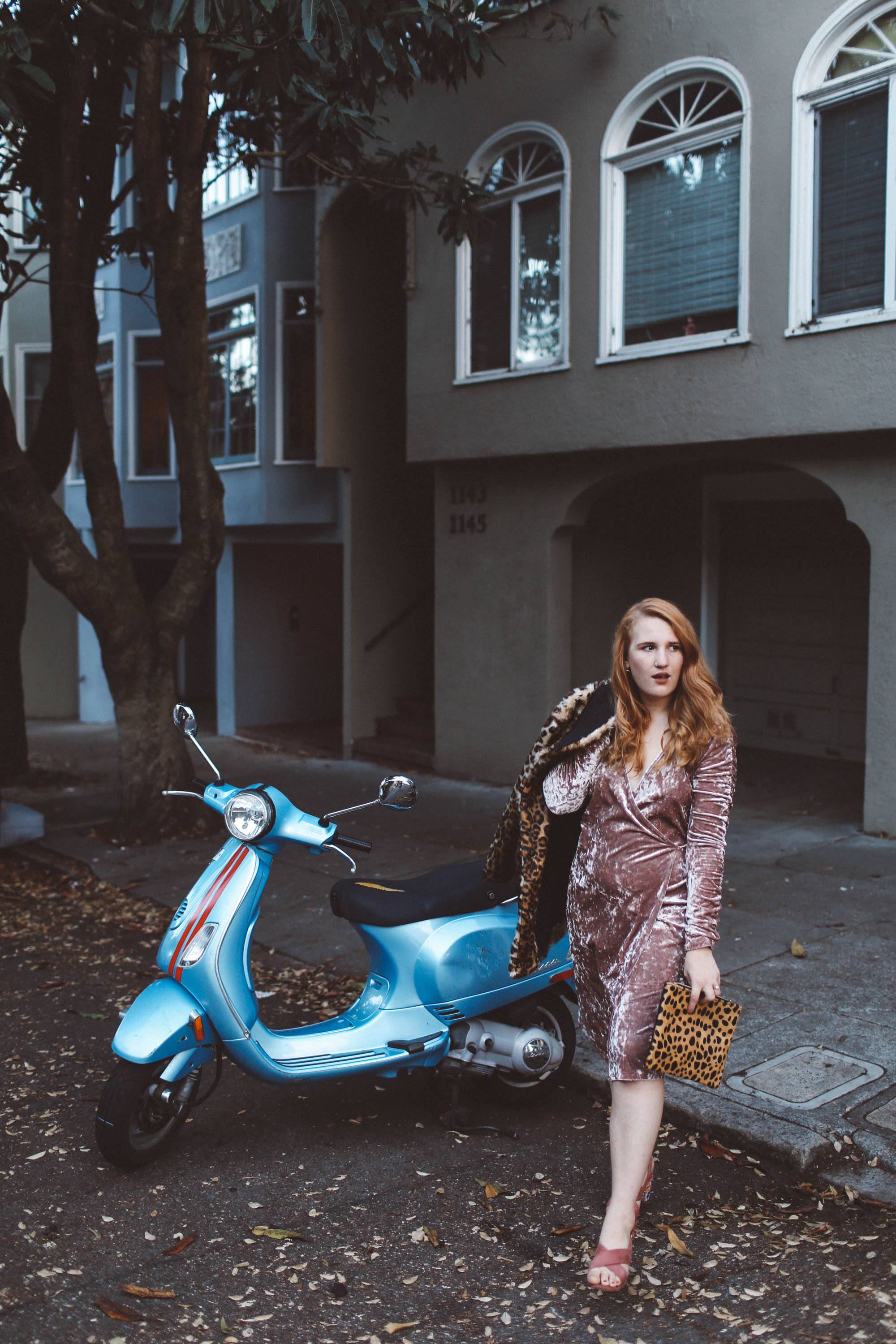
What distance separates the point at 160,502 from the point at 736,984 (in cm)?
1326

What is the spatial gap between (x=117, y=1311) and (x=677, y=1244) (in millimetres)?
1648

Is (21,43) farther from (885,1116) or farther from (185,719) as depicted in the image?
(885,1116)

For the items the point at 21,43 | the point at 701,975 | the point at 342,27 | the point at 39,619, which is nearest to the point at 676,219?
the point at 342,27

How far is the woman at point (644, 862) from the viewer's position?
140 inches

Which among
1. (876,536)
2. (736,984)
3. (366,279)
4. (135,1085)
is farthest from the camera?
(366,279)

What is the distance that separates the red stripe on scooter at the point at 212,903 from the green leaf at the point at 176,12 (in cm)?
445

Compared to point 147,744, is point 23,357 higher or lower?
higher

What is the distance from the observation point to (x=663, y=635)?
12.0 ft

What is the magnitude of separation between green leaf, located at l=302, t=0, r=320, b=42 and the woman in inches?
167

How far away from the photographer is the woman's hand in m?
3.51

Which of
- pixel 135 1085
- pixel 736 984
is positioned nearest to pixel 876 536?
pixel 736 984

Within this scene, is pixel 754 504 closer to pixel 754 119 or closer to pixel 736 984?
pixel 754 119

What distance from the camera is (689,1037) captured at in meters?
3.55

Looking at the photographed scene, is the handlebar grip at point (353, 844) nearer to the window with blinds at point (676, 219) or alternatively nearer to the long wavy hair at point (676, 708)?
the long wavy hair at point (676, 708)
